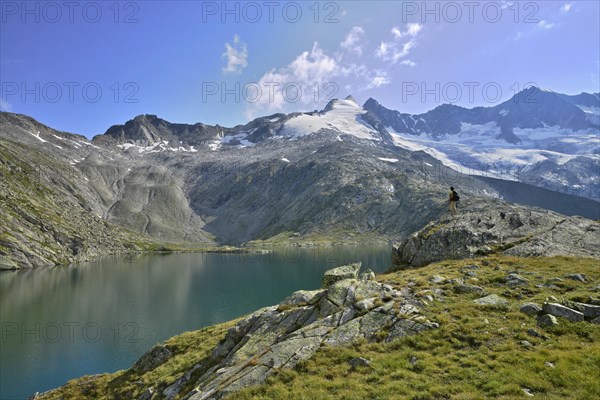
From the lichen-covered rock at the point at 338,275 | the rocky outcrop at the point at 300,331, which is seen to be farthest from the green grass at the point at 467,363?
the lichen-covered rock at the point at 338,275

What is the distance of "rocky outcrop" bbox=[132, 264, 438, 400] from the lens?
61.4 feet

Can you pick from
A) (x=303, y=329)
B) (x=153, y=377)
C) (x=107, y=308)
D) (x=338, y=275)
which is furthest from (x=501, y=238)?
(x=107, y=308)

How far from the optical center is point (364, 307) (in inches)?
843

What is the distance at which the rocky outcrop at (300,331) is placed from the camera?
18.7 m

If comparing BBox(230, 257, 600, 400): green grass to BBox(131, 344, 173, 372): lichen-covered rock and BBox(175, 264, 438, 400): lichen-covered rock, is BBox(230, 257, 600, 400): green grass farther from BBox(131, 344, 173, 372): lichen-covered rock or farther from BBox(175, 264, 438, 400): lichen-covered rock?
BBox(131, 344, 173, 372): lichen-covered rock

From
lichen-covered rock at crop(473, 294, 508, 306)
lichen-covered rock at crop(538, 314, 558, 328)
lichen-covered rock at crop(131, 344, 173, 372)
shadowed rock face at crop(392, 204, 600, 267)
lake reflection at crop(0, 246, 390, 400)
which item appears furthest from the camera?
lake reflection at crop(0, 246, 390, 400)

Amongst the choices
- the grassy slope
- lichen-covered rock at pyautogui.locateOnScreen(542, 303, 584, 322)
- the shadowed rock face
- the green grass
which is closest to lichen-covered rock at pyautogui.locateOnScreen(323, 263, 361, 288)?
the grassy slope

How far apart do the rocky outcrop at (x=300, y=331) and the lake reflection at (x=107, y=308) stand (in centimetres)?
4412

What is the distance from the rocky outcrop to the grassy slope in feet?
2.73

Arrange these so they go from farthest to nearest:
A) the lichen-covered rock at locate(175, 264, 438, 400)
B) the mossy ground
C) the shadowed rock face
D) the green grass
→ the shadowed rock face < the mossy ground < the lichen-covered rock at locate(175, 264, 438, 400) < the green grass

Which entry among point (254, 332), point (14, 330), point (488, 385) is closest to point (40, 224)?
point (14, 330)

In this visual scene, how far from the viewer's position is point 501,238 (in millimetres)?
35062

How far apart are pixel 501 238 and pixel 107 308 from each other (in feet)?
327

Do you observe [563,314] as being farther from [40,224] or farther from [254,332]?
[40,224]
